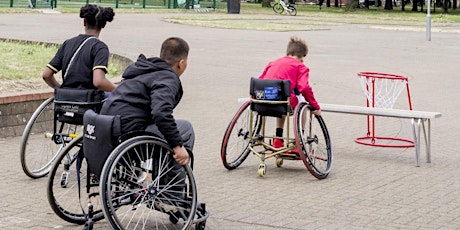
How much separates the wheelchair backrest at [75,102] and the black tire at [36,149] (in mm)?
282

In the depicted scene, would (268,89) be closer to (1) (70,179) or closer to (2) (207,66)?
(1) (70,179)

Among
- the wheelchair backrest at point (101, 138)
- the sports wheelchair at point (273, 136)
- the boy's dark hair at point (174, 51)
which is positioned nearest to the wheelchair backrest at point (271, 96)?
the sports wheelchair at point (273, 136)

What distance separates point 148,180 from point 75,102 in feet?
6.07

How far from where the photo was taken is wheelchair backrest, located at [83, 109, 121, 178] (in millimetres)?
6066

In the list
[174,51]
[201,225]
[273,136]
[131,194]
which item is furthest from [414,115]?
[131,194]

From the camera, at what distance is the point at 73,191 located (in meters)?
7.82

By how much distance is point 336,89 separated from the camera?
1661cm

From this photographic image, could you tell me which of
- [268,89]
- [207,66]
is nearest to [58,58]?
[268,89]

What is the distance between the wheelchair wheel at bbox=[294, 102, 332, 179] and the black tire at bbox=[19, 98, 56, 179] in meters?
2.17

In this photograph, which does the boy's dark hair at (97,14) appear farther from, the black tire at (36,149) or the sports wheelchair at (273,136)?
the sports wheelchair at (273,136)

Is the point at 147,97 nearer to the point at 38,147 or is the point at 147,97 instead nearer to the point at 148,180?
the point at 148,180

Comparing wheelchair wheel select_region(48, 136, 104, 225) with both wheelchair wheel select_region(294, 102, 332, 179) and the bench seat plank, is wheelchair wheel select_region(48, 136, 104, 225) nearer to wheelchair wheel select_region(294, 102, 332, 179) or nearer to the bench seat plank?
wheelchair wheel select_region(294, 102, 332, 179)

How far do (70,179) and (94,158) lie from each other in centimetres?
223

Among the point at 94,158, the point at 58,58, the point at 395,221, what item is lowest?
the point at 395,221
